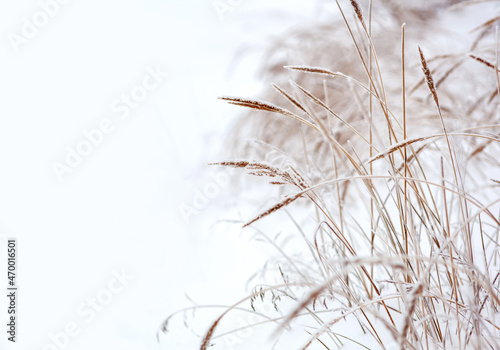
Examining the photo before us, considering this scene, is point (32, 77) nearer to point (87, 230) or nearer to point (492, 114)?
point (87, 230)

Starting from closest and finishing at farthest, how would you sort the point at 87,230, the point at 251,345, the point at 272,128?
the point at 251,345
the point at 87,230
the point at 272,128

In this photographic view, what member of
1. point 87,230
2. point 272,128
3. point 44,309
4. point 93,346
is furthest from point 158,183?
point 93,346

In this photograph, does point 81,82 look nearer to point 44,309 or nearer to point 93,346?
point 44,309

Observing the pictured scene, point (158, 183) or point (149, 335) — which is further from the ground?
point (158, 183)

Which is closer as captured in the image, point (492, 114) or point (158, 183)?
point (492, 114)

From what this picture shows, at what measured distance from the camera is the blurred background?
113 cm

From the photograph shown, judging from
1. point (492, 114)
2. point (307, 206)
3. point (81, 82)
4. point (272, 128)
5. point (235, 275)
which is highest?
point (81, 82)

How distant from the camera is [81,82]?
2.99 metres

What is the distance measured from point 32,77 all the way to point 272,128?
2031 mm

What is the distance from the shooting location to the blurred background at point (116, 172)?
1134 millimetres

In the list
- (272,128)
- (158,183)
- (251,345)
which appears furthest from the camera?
(158,183)

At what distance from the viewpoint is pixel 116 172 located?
2.10 meters

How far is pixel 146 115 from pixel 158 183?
0.75m

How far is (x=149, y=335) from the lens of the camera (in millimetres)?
944
